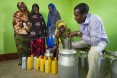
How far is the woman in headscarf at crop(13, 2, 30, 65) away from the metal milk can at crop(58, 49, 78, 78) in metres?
1.23

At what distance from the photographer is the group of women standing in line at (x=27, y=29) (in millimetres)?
3379

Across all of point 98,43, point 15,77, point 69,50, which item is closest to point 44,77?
point 15,77

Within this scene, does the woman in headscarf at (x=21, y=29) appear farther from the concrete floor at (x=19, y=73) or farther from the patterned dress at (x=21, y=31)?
the concrete floor at (x=19, y=73)

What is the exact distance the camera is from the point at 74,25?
14.3 ft

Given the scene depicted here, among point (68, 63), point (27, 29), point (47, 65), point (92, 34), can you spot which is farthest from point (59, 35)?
point (92, 34)

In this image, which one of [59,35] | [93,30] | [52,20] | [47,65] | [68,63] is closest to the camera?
[93,30]

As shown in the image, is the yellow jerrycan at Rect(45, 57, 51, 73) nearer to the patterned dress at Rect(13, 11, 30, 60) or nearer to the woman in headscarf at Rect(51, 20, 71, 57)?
the woman in headscarf at Rect(51, 20, 71, 57)

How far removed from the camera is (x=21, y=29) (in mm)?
3389

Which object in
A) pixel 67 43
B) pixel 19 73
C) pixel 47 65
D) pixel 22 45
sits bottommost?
pixel 19 73

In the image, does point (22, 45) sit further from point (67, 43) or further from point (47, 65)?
point (67, 43)

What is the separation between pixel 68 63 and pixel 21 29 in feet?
4.53

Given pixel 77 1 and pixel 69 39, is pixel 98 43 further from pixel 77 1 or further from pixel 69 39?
pixel 77 1

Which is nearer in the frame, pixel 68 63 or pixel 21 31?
pixel 68 63

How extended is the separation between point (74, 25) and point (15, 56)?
5.13ft
